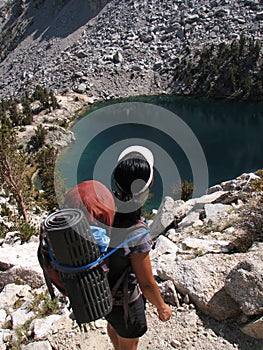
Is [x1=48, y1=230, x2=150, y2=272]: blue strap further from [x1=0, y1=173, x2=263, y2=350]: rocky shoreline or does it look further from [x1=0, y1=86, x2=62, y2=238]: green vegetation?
[x1=0, y1=86, x2=62, y2=238]: green vegetation

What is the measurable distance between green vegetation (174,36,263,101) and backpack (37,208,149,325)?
4693cm

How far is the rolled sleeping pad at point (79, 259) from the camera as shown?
255 centimetres

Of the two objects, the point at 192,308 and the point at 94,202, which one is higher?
the point at 94,202

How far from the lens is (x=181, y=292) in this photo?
16.9 feet

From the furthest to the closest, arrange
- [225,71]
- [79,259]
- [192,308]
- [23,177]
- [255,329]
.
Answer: [225,71] → [23,177] → [192,308] → [255,329] → [79,259]

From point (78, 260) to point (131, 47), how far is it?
2495 inches

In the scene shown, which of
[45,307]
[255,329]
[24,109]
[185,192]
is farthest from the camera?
[24,109]

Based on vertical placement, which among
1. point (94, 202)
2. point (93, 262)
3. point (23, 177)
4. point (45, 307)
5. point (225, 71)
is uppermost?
point (225, 71)

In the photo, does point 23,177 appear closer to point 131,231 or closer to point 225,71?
point 131,231

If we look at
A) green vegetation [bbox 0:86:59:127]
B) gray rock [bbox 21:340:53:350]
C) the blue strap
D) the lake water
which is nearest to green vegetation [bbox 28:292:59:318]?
gray rock [bbox 21:340:53:350]

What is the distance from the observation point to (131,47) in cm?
6109

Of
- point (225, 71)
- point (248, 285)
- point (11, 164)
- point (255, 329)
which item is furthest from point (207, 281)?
point (225, 71)

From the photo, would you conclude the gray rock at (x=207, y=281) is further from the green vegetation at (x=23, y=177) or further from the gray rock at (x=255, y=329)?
the green vegetation at (x=23, y=177)

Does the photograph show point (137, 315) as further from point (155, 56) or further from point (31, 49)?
point (31, 49)
